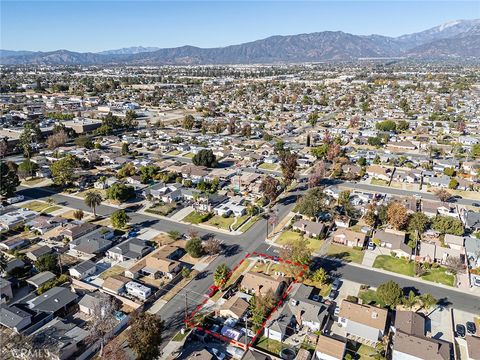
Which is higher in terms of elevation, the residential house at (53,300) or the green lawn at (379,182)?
the residential house at (53,300)

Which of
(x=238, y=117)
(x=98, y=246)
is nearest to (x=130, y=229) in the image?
(x=98, y=246)

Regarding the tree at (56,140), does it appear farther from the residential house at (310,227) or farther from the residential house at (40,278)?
the residential house at (310,227)

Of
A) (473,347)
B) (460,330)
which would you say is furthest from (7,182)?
(473,347)

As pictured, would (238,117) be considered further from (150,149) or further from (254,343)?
(254,343)

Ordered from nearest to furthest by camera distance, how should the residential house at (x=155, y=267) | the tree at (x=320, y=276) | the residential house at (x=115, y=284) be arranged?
the residential house at (x=115, y=284), the tree at (x=320, y=276), the residential house at (x=155, y=267)

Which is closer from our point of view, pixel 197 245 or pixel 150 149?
pixel 197 245

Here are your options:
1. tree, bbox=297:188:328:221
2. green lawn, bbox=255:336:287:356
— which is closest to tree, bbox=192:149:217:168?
tree, bbox=297:188:328:221


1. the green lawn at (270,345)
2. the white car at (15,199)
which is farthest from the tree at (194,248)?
the white car at (15,199)
